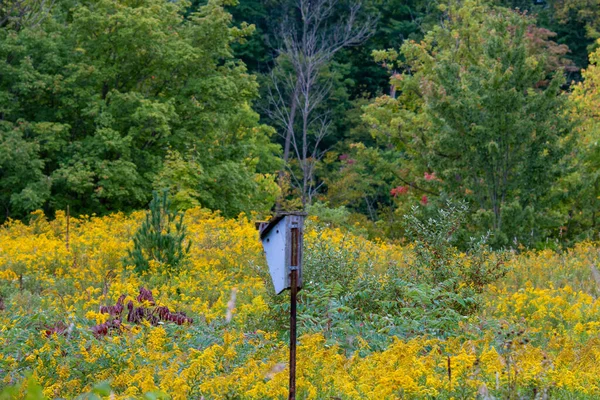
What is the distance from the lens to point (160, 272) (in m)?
10.8

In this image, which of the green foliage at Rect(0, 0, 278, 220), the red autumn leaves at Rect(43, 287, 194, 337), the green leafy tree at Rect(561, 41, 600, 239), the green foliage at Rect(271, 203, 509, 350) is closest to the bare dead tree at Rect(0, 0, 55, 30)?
the red autumn leaves at Rect(43, 287, 194, 337)

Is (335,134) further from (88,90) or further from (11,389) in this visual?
(11,389)

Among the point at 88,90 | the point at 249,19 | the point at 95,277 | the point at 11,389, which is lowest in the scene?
the point at 95,277

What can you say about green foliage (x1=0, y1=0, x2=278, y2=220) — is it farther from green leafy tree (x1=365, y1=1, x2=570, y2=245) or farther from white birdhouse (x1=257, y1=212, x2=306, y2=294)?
white birdhouse (x1=257, y1=212, x2=306, y2=294)

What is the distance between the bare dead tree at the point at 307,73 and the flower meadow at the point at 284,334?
2134 centimetres

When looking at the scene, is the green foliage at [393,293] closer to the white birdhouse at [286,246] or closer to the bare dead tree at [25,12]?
the white birdhouse at [286,246]

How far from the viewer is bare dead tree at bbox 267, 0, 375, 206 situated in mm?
33188

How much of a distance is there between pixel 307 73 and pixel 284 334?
25.4 meters

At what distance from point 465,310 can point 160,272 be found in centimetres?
450

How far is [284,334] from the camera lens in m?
7.43

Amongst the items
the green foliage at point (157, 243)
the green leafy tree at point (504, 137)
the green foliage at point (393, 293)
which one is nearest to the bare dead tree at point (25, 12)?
the green foliage at point (393, 293)

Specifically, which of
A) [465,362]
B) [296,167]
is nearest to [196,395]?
[465,362]

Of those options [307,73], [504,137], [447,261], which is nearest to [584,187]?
[504,137]

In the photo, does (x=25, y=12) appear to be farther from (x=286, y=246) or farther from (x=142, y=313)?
(x=286, y=246)
